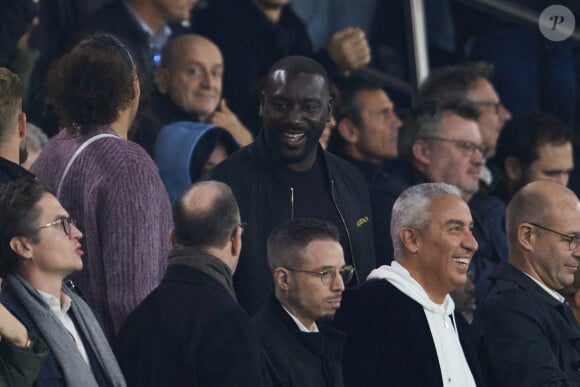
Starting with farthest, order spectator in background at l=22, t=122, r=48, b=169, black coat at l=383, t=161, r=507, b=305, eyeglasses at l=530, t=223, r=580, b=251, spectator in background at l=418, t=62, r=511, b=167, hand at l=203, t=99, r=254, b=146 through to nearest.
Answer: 1. spectator in background at l=418, t=62, r=511, b=167
2. hand at l=203, t=99, r=254, b=146
3. black coat at l=383, t=161, r=507, b=305
4. spectator in background at l=22, t=122, r=48, b=169
5. eyeglasses at l=530, t=223, r=580, b=251

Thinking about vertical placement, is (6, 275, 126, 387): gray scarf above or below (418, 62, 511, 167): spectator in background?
below

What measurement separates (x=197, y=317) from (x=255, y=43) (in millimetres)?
3414

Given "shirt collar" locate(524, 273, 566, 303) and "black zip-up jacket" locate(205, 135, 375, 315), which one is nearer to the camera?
"black zip-up jacket" locate(205, 135, 375, 315)

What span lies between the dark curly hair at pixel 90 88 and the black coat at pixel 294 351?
0.89m

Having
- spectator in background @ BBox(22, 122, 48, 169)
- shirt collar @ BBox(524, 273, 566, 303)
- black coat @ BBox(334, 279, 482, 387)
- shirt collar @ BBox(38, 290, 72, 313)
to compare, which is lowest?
shirt collar @ BBox(38, 290, 72, 313)

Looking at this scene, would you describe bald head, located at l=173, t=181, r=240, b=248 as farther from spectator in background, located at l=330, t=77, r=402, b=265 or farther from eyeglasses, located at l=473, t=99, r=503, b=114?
eyeglasses, located at l=473, t=99, r=503, b=114

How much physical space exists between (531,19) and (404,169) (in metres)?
1.18

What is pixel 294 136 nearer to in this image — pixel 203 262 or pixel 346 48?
pixel 203 262

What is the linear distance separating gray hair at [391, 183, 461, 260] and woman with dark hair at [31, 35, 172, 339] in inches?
41.3

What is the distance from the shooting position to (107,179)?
5.55 m

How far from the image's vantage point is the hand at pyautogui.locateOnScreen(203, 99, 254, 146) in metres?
7.77

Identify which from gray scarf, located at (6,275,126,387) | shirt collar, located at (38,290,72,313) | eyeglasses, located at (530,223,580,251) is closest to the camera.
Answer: gray scarf, located at (6,275,126,387)

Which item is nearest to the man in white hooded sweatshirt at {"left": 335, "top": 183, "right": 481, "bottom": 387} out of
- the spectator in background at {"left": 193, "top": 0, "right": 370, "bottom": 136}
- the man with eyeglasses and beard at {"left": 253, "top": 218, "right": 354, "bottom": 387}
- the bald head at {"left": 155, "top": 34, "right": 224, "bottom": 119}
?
the man with eyeglasses and beard at {"left": 253, "top": 218, "right": 354, "bottom": 387}

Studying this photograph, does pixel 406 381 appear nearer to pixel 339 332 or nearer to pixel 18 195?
pixel 339 332
